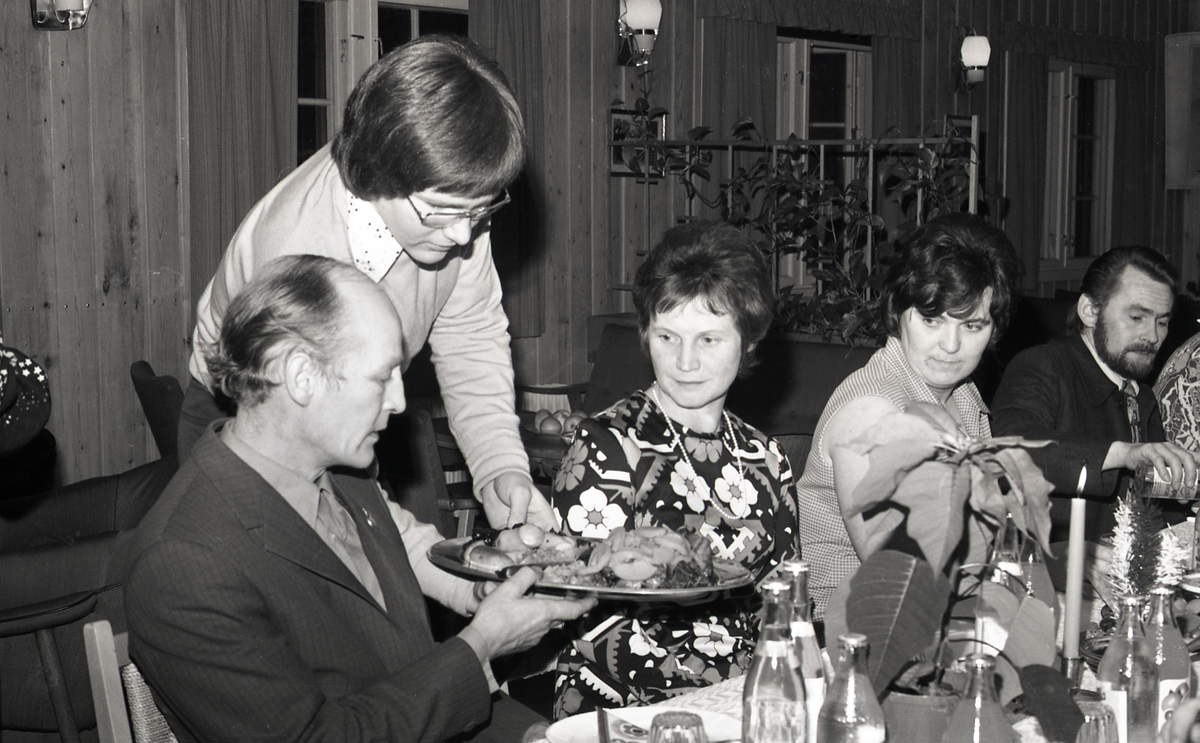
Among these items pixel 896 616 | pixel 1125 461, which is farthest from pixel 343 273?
pixel 1125 461

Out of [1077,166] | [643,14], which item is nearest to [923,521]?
[643,14]

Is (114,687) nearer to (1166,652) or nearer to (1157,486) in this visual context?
(1166,652)

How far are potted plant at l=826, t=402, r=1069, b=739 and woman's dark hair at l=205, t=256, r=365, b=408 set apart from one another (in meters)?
0.70

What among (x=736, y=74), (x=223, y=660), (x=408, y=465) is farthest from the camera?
(x=736, y=74)

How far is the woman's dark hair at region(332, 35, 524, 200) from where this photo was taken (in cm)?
183

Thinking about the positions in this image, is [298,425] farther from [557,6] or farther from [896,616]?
[557,6]

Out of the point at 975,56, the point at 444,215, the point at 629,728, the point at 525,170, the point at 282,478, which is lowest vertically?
the point at 629,728

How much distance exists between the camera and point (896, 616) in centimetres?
105

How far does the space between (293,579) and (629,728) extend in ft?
1.46

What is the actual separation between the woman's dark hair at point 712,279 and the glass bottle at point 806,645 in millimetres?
840

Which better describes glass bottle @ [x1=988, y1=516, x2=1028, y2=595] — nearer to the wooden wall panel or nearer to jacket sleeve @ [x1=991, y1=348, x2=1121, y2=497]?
jacket sleeve @ [x1=991, y1=348, x2=1121, y2=497]

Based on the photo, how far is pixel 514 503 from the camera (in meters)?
2.07

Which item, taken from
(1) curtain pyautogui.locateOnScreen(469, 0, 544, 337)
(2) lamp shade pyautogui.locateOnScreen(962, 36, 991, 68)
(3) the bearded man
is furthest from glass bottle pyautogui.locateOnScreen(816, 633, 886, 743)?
(2) lamp shade pyautogui.locateOnScreen(962, 36, 991, 68)

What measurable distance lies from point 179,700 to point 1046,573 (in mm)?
949
